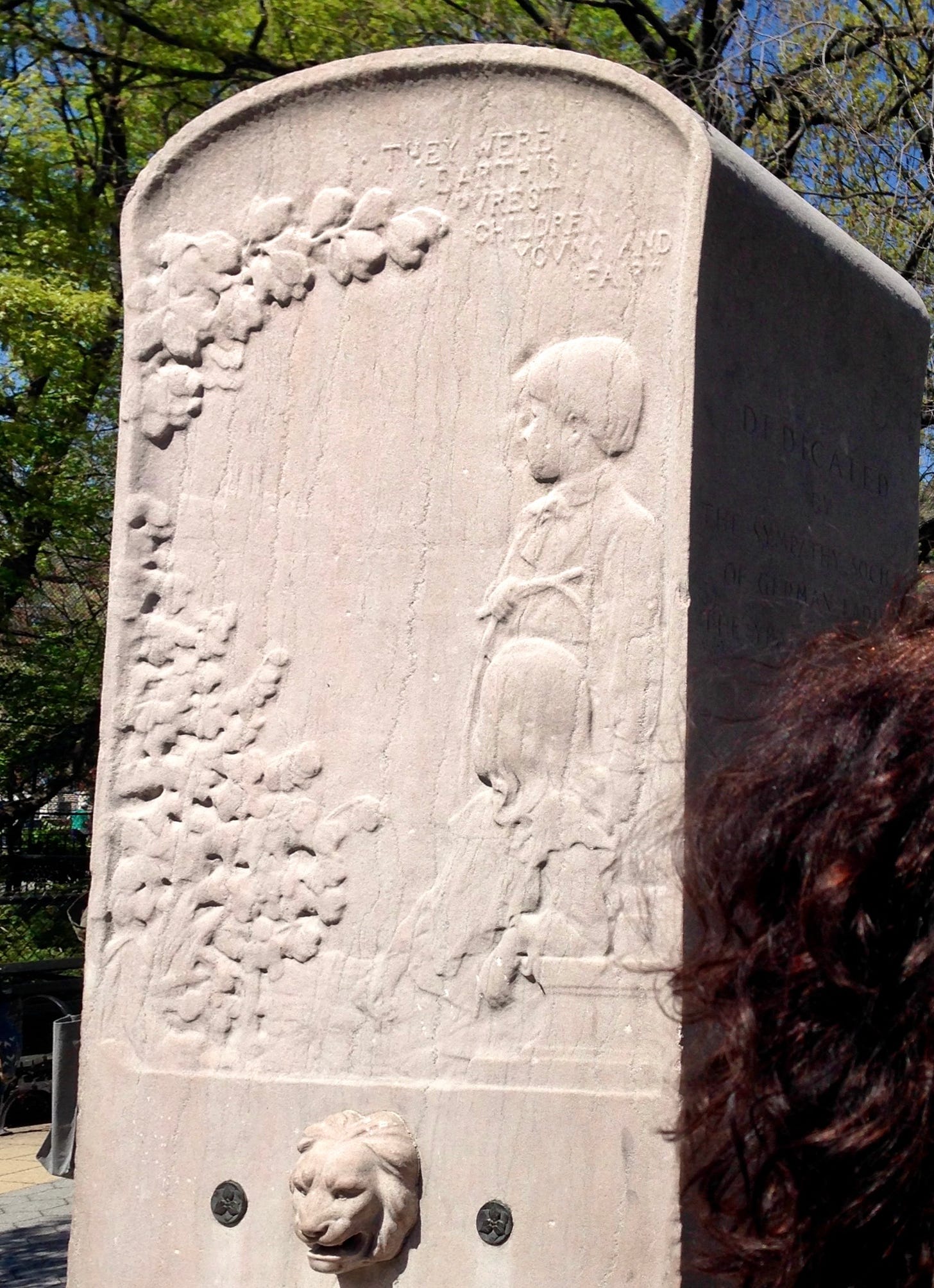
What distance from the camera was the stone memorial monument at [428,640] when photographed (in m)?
2.79

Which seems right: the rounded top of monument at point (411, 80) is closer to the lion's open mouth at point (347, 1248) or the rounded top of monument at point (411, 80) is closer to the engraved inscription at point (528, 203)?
the engraved inscription at point (528, 203)

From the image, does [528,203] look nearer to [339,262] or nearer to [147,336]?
[339,262]

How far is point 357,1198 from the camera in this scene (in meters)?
2.73

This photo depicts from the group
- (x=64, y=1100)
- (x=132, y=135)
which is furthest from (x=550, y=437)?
(x=132, y=135)

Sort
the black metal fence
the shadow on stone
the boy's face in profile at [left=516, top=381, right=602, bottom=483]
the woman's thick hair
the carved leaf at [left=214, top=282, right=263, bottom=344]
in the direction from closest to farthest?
the woman's thick hair < the boy's face in profile at [left=516, top=381, right=602, bottom=483] < the carved leaf at [left=214, top=282, right=263, bottom=344] < the shadow on stone < the black metal fence

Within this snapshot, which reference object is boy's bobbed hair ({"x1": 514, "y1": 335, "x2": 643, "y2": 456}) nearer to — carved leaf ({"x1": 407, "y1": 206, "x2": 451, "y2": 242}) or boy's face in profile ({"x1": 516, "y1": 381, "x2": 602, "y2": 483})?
boy's face in profile ({"x1": 516, "y1": 381, "x2": 602, "y2": 483})

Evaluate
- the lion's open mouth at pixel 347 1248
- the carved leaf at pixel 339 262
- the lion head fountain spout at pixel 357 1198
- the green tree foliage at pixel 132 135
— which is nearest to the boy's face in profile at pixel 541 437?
the carved leaf at pixel 339 262

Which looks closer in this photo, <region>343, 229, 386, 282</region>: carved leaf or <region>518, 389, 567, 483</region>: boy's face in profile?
<region>518, 389, 567, 483</region>: boy's face in profile

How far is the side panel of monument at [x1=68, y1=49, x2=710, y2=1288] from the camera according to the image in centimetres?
279

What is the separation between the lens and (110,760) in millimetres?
3205

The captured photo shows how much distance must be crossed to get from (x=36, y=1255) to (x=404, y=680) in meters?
4.34

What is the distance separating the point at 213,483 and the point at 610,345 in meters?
0.89

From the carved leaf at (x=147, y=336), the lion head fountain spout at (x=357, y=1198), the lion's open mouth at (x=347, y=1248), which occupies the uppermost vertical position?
the carved leaf at (x=147, y=336)

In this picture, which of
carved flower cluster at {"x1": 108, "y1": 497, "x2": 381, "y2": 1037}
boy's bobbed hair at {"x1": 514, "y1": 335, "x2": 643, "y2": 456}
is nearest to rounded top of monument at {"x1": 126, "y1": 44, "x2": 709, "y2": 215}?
boy's bobbed hair at {"x1": 514, "y1": 335, "x2": 643, "y2": 456}
